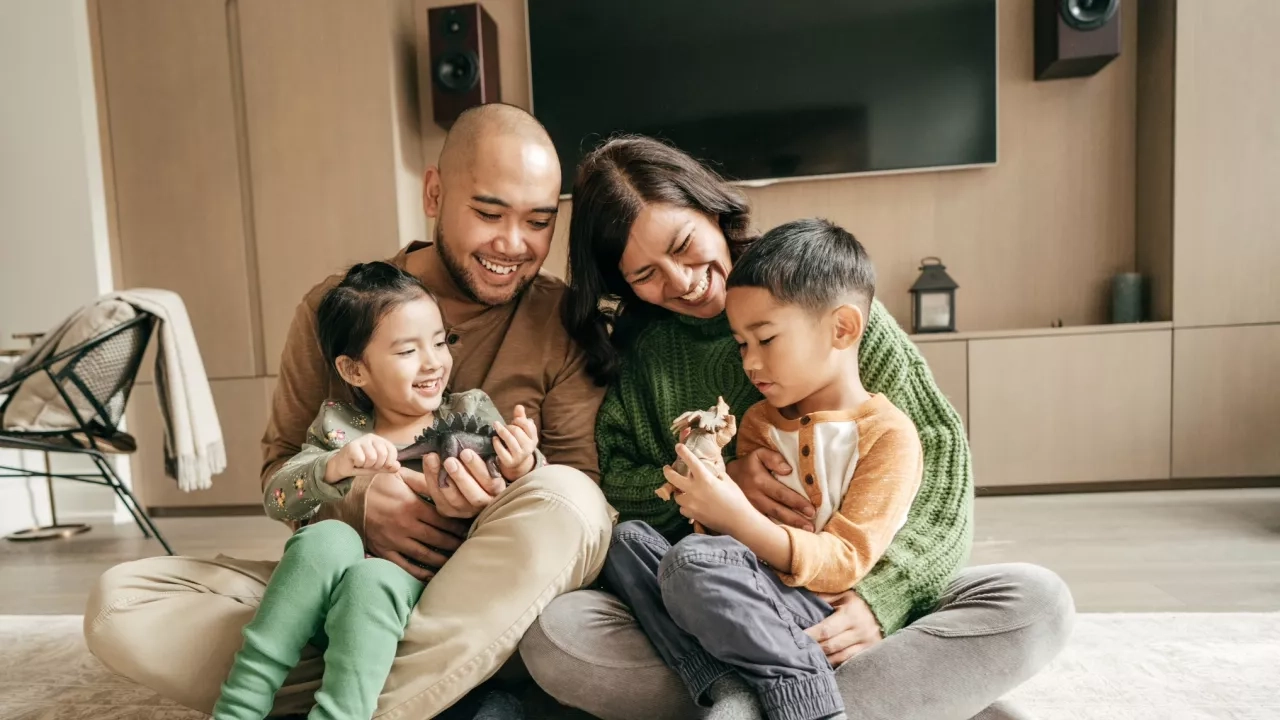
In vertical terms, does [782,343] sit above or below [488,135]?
below

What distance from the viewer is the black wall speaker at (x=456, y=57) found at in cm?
299

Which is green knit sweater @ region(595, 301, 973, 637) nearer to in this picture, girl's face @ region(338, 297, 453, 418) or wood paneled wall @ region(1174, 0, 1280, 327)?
girl's face @ region(338, 297, 453, 418)

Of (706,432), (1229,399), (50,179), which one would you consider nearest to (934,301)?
(1229,399)

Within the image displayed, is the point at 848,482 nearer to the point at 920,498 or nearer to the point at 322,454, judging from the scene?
the point at 920,498

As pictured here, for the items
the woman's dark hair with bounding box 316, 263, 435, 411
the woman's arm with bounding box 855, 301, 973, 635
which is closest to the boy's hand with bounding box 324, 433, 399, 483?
the woman's dark hair with bounding box 316, 263, 435, 411

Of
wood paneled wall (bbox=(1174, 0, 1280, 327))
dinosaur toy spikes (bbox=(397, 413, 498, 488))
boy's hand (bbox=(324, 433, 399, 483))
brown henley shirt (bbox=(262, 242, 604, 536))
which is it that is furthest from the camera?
wood paneled wall (bbox=(1174, 0, 1280, 327))

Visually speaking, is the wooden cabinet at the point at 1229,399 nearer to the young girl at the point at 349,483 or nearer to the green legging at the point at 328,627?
the young girl at the point at 349,483

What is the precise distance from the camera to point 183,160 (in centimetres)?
310

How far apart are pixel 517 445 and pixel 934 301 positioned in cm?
240

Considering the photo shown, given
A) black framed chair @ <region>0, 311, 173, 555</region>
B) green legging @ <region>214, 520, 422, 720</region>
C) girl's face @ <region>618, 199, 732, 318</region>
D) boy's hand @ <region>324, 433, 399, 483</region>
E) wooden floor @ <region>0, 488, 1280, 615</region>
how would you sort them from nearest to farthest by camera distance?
green legging @ <region>214, 520, 422, 720</region>, boy's hand @ <region>324, 433, 399, 483</region>, girl's face @ <region>618, 199, 732, 318</region>, wooden floor @ <region>0, 488, 1280, 615</region>, black framed chair @ <region>0, 311, 173, 555</region>

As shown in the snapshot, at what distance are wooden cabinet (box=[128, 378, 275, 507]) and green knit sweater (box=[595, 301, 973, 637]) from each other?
2.32 metres

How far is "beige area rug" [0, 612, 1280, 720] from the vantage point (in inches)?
47.8

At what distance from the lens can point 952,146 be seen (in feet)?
9.94

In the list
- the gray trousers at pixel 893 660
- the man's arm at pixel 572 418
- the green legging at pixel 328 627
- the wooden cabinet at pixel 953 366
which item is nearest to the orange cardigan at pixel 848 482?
the gray trousers at pixel 893 660
